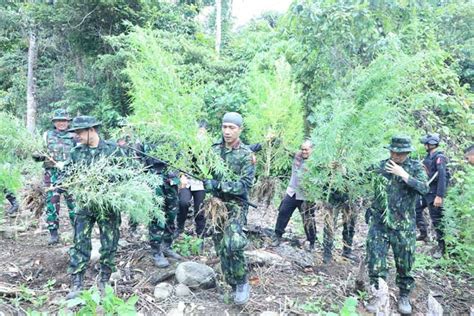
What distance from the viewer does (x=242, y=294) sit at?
3951 millimetres

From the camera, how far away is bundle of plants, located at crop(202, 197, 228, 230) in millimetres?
3787

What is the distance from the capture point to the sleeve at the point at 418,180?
3.88m

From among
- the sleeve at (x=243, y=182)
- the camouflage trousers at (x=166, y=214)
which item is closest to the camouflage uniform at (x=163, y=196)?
the camouflage trousers at (x=166, y=214)

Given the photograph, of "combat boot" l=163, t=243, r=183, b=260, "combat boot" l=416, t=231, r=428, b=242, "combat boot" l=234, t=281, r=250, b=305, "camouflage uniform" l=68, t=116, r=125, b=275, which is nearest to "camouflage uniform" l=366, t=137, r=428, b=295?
"combat boot" l=234, t=281, r=250, b=305

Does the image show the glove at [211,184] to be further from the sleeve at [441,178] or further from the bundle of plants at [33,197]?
the sleeve at [441,178]

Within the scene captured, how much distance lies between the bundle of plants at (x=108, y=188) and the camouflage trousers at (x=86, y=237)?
5.1 inches

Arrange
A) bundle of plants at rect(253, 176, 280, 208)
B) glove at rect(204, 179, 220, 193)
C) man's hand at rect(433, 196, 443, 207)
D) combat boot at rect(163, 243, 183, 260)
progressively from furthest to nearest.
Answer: man's hand at rect(433, 196, 443, 207) < bundle of plants at rect(253, 176, 280, 208) < combat boot at rect(163, 243, 183, 260) < glove at rect(204, 179, 220, 193)

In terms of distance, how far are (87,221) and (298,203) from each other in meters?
2.87

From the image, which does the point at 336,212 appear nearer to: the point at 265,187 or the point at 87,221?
the point at 265,187

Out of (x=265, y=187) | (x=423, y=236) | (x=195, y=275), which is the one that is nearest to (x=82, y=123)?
(x=195, y=275)

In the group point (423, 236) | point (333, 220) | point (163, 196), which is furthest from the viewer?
point (423, 236)

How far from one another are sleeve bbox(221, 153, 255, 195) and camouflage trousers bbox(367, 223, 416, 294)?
151 cm

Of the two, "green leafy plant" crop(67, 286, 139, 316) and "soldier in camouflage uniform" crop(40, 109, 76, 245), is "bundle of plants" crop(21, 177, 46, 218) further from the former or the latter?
"green leafy plant" crop(67, 286, 139, 316)

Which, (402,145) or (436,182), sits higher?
(402,145)
